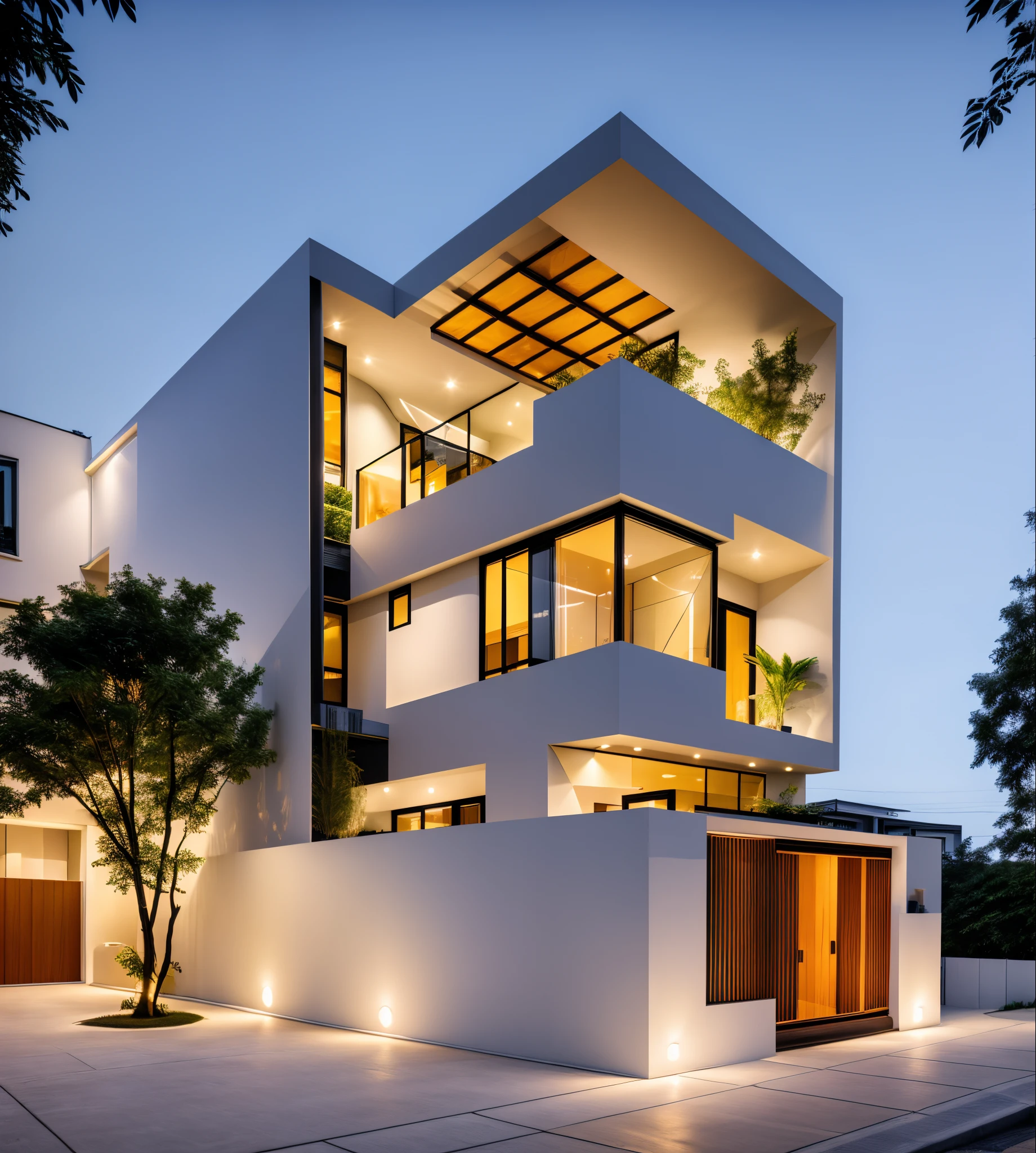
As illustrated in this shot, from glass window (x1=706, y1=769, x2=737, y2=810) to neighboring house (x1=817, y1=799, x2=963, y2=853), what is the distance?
2350 mm

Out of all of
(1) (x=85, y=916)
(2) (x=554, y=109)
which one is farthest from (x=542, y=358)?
(2) (x=554, y=109)

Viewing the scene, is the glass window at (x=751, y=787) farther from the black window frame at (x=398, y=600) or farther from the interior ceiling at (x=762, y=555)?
the black window frame at (x=398, y=600)

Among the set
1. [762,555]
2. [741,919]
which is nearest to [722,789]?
[762,555]

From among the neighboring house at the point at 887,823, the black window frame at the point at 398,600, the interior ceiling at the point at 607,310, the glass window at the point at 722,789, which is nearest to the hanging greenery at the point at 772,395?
the interior ceiling at the point at 607,310

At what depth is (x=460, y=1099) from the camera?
326 inches

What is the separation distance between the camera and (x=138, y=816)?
55.7ft

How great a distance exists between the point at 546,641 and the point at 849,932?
568 cm

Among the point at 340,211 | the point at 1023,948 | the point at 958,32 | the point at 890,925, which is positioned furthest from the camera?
the point at 340,211

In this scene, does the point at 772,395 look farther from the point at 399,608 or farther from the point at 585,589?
the point at 399,608

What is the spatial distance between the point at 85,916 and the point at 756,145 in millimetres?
54037

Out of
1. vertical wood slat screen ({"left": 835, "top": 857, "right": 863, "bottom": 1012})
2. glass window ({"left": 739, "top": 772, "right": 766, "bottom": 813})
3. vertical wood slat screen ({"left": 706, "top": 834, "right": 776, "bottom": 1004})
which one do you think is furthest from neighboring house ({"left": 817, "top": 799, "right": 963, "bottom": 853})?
vertical wood slat screen ({"left": 706, "top": 834, "right": 776, "bottom": 1004})

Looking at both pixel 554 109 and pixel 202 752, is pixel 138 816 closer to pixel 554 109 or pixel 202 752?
pixel 202 752

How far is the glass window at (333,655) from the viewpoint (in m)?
17.7

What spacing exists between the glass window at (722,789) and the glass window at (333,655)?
680 cm
